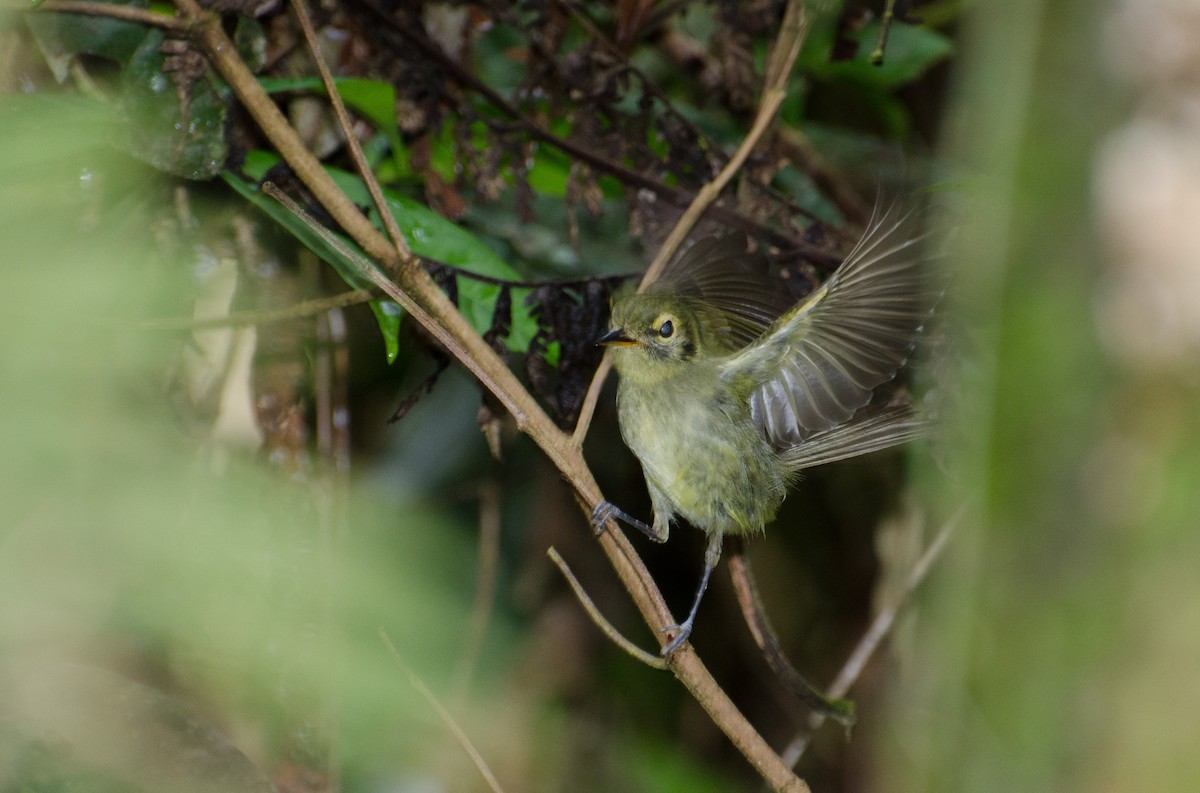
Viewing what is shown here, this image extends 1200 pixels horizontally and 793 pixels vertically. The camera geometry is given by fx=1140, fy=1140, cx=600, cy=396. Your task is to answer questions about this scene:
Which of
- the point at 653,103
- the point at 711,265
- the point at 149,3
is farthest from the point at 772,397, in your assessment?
the point at 149,3

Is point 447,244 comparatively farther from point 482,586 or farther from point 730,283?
point 482,586

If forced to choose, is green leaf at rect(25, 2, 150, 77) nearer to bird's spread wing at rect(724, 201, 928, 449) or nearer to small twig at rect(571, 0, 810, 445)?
small twig at rect(571, 0, 810, 445)

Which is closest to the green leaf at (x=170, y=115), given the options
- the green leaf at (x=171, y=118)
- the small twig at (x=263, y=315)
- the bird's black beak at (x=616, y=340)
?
the green leaf at (x=171, y=118)

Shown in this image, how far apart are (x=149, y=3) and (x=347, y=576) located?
1.24 metres

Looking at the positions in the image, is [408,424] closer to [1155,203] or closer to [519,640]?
[519,640]

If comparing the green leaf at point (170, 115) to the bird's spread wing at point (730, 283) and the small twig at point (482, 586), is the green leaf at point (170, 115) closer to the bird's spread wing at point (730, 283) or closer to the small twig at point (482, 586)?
the bird's spread wing at point (730, 283)

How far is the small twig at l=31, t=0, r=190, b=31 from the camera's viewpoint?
6.63ft

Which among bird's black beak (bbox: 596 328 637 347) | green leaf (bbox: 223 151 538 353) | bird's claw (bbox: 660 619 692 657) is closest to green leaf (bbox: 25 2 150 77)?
green leaf (bbox: 223 151 538 353)

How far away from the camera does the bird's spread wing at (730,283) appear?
2.30 m

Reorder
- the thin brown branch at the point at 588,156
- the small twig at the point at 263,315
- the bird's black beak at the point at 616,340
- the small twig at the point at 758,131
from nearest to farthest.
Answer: the small twig at the point at 263,315 → the bird's black beak at the point at 616,340 → the small twig at the point at 758,131 → the thin brown branch at the point at 588,156

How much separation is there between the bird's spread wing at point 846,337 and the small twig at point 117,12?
124 cm

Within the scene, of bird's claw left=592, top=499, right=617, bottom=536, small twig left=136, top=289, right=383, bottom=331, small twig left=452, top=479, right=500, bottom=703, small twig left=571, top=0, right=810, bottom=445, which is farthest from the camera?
small twig left=452, top=479, right=500, bottom=703

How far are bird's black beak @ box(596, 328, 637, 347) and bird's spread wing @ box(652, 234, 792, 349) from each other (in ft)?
0.63

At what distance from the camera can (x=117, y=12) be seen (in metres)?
2.04
